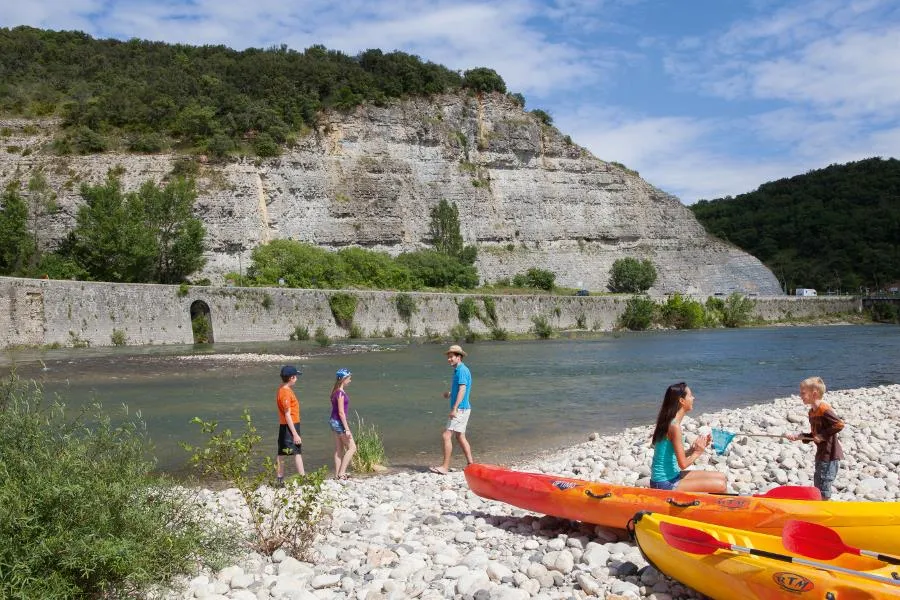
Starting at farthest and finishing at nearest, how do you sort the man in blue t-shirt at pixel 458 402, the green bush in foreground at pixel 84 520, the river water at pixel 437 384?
1. the river water at pixel 437 384
2. the man in blue t-shirt at pixel 458 402
3. the green bush in foreground at pixel 84 520

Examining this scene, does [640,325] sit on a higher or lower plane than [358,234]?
lower

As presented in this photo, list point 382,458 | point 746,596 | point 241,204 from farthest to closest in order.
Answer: point 241,204 < point 382,458 < point 746,596

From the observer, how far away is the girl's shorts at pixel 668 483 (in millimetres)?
6395

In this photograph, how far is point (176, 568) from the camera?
16.1 feet

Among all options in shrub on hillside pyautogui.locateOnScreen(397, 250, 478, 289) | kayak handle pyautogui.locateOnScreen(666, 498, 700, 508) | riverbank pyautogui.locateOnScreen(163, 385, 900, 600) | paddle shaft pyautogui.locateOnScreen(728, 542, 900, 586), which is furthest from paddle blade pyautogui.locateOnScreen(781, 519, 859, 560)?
shrub on hillside pyautogui.locateOnScreen(397, 250, 478, 289)

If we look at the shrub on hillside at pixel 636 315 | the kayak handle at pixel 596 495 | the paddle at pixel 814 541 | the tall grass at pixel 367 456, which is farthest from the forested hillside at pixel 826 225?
the paddle at pixel 814 541

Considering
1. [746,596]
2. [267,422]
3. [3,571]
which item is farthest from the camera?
[267,422]

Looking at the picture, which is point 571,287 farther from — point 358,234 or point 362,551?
point 362,551

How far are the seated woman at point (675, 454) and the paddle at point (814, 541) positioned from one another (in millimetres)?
1458

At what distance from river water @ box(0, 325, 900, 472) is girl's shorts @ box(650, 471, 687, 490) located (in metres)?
4.53

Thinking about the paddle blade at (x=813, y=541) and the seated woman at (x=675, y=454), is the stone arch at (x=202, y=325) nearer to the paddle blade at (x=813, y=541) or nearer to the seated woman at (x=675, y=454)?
the seated woman at (x=675, y=454)

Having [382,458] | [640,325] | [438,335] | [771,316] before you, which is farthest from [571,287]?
[382,458]

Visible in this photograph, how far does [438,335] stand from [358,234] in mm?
18126

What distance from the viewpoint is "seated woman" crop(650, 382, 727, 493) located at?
6309 mm
